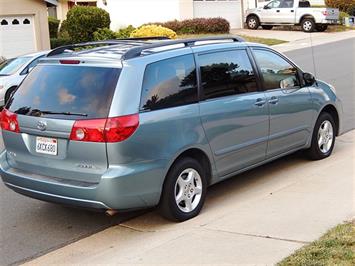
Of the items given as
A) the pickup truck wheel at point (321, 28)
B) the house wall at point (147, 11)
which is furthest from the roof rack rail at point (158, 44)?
the pickup truck wheel at point (321, 28)

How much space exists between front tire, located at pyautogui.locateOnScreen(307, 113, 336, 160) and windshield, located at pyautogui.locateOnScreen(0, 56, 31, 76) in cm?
931

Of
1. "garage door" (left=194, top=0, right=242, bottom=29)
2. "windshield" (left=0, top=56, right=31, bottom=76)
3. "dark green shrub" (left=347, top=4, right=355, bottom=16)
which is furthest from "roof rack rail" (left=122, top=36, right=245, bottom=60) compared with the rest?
"dark green shrub" (left=347, top=4, right=355, bottom=16)

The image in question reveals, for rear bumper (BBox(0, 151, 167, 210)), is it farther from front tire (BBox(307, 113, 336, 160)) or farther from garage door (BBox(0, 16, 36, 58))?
garage door (BBox(0, 16, 36, 58))

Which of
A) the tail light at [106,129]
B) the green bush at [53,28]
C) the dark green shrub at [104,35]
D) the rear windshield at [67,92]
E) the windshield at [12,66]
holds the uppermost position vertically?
the green bush at [53,28]

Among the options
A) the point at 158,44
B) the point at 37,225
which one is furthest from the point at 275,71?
the point at 37,225

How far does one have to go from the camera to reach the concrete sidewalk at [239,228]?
464 cm

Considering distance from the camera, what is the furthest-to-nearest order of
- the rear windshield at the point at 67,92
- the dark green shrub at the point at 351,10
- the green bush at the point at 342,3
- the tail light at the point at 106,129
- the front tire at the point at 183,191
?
the green bush at the point at 342,3 → the dark green shrub at the point at 351,10 → the front tire at the point at 183,191 → the rear windshield at the point at 67,92 → the tail light at the point at 106,129

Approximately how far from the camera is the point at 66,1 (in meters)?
45.3

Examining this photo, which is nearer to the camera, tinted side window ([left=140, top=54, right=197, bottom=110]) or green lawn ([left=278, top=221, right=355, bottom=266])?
green lawn ([left=278, top=221, right=355, bottom=266])

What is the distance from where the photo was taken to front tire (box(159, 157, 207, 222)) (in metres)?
5.44

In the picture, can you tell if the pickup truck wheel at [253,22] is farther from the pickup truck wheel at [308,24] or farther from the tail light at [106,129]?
the tail light at [106,129]

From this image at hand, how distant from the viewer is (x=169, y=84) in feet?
18.3

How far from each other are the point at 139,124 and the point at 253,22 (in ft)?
104

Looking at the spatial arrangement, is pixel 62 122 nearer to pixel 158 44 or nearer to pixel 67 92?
pixel 67 92
